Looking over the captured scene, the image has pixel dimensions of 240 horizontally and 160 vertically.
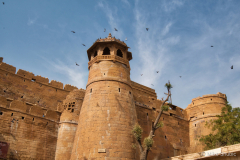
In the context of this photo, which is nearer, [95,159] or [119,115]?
[95,159]

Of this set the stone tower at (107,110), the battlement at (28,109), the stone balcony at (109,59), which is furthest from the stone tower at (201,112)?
the battlement at (28,109)

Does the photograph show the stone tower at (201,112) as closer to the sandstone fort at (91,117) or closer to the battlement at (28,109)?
the sandstone fort at (91,117)

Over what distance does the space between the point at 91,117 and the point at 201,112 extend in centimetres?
1528

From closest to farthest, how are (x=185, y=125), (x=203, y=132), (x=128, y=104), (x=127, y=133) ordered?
1. (x=127, y=133)
2. (x=128, y=104)
3. (x=203, y=132)
4. (x=185, y=125)

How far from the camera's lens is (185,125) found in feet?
91.7

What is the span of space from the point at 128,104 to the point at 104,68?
371 centimetres

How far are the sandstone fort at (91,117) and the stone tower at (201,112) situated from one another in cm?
12

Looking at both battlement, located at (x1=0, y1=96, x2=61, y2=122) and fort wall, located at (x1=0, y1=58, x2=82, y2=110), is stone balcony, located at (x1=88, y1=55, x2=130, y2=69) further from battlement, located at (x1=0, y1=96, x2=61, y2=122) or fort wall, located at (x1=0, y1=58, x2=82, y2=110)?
fort wall, located at (x1=0, y1=58, x2=82, y2=110)

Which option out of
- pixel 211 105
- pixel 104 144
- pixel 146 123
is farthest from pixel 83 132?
pixel 211 105

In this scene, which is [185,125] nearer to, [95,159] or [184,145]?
[184,145]

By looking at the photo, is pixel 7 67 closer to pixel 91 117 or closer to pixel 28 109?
pixel 28 109

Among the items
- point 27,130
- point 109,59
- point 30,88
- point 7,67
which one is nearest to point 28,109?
point 27,130

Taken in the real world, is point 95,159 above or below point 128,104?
below

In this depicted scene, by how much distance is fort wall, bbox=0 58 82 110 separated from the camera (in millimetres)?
22562
